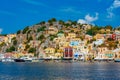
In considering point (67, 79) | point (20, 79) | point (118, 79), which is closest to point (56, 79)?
point (67, 79)

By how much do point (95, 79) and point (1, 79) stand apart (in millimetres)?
17457

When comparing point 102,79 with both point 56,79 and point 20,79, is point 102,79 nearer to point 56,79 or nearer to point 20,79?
point 56,79

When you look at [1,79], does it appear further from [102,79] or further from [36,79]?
[102,79]

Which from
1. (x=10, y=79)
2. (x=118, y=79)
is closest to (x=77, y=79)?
(x=118, y=79)

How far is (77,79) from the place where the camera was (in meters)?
77.1

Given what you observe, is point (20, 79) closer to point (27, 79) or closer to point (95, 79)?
point (27, 79)

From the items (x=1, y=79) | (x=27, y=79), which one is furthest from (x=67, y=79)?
(x=1, y=79)

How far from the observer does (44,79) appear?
7625cm

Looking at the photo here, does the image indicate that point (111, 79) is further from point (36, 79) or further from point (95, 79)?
point (36, 79)

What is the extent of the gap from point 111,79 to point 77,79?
20.7 feet

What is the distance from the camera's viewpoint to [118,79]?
75.8m

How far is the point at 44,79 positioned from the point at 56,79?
2.22m

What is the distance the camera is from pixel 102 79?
253ft

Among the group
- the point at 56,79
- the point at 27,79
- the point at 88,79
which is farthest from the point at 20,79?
the point at 88,79
